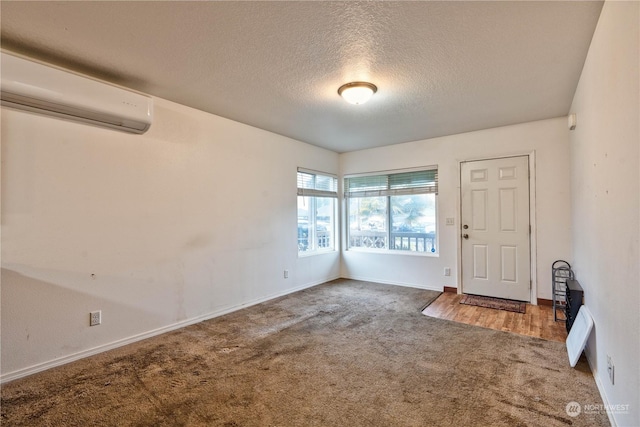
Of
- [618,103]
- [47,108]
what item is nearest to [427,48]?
[618,103]

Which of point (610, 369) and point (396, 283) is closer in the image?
point (610, 369)

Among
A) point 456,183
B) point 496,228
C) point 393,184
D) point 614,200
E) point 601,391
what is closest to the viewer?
point 614,200

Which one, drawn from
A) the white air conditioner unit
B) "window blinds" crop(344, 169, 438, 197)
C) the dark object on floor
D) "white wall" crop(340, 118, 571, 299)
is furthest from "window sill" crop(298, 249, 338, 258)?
the dark object on floor

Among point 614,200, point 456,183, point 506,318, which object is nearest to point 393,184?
point 456,183

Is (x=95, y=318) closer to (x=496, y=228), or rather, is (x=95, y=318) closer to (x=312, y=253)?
(x=312, y=253)

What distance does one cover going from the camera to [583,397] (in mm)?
1930

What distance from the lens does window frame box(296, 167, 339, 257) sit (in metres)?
4.86

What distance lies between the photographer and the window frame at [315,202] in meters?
4.86

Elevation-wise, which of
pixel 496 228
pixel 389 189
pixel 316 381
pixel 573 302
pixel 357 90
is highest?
pixel 357 90

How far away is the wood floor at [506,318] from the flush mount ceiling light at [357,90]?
254 cm

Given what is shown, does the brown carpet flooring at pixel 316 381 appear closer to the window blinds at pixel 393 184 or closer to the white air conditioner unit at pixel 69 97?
the white air conditioner unit at pixel 69 97

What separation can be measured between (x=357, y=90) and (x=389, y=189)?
2643 millimetres

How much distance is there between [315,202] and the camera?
5219 millimetres

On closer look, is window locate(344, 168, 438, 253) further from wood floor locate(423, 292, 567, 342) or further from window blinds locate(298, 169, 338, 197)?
wood floor locate(423, 292, 567, 342)
